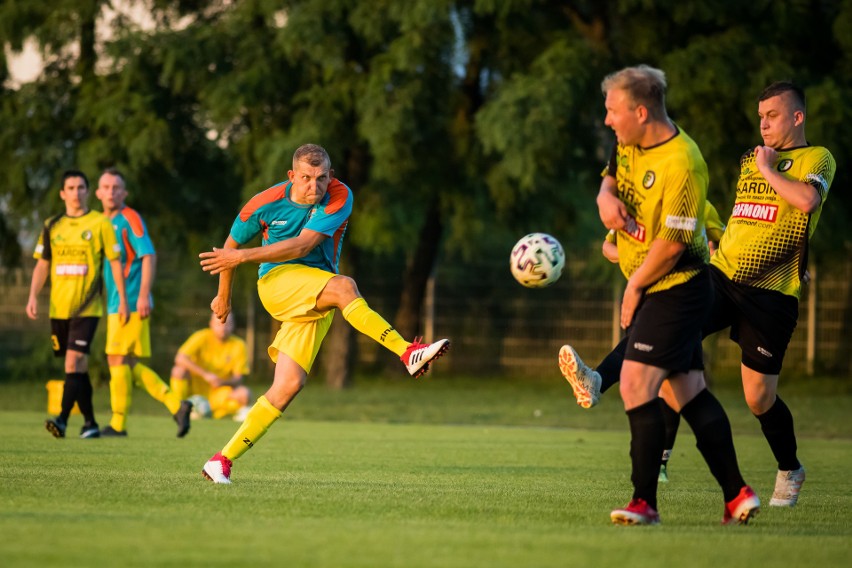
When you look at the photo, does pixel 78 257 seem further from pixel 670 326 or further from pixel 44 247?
pixel 670 326

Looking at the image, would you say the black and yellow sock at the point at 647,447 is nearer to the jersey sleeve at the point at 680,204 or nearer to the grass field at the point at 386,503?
the grass field at the point at 386,503

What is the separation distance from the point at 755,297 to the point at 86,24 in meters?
17.5

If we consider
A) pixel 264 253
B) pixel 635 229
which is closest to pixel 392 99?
pixel 264 253

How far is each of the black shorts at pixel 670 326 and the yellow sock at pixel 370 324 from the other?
76.9 inches

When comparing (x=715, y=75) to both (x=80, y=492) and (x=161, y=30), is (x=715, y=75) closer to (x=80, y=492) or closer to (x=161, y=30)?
(x=161, y=30)

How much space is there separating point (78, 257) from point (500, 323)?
16177mm

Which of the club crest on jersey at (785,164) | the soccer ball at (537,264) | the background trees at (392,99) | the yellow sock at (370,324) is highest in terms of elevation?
the background trees at (392,99)

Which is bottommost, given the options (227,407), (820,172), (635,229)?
(227,407)

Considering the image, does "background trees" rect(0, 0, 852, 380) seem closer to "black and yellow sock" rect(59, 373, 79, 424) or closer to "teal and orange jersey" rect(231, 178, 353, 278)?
"black and yellow sock" rect(59, 373, 79, 424)

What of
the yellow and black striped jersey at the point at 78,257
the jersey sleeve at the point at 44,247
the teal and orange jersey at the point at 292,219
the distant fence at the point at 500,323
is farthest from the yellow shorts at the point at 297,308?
the distant fence at the point at 500,323

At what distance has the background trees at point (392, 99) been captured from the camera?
65.9ft

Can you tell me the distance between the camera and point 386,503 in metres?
6.86

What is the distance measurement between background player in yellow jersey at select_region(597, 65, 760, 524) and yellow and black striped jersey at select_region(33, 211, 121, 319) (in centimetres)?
704

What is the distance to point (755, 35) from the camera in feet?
67.0
